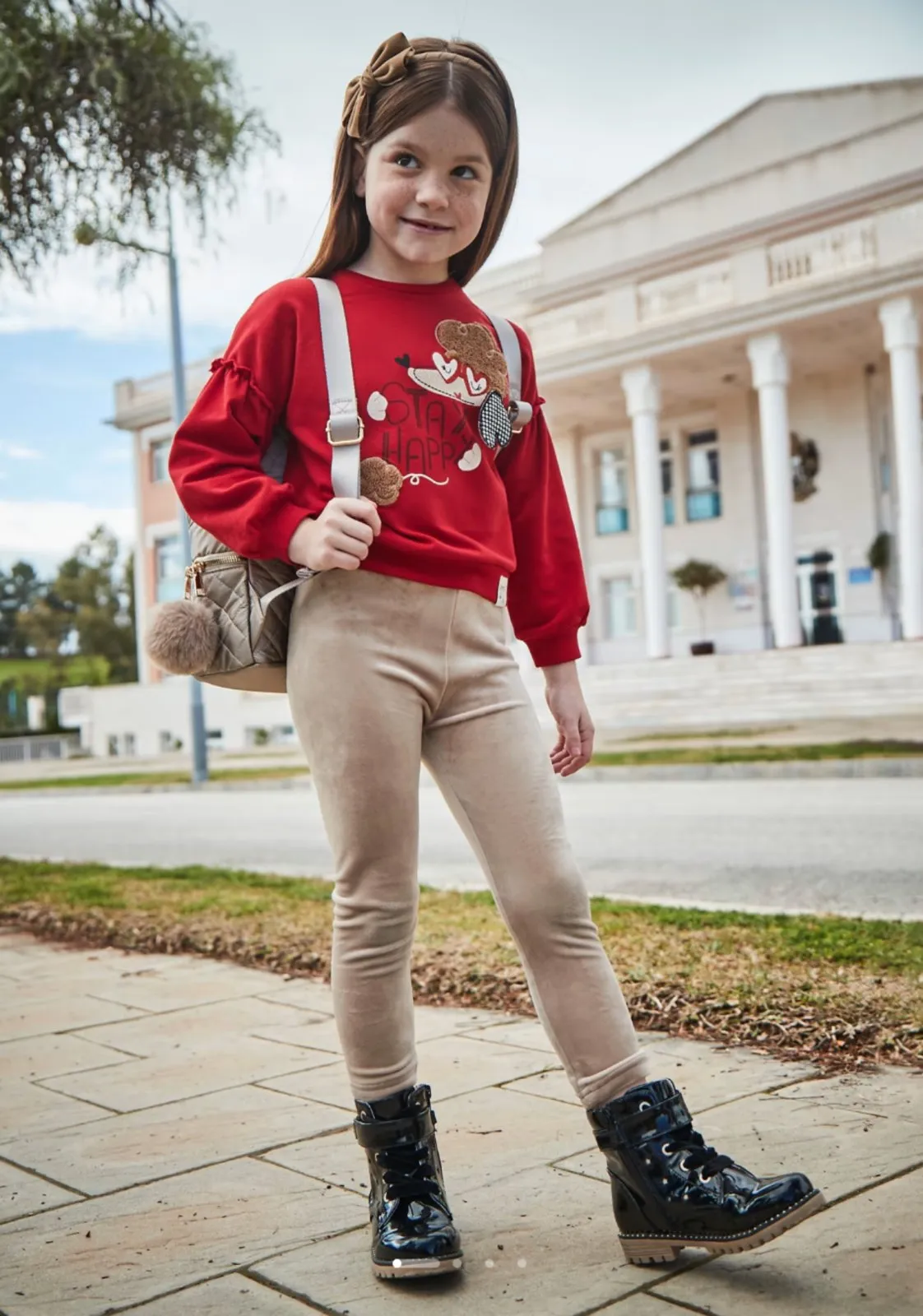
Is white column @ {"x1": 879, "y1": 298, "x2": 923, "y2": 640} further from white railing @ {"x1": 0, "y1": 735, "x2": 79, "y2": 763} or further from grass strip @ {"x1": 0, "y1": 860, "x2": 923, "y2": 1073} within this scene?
white railing @ {"x1": 0, "y1": 735, "x2": 79, "y2": 763}

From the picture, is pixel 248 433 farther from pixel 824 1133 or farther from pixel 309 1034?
pixel 309 1034

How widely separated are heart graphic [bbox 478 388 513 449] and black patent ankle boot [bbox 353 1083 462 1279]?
1.08m

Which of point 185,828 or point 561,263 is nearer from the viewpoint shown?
point 185,828

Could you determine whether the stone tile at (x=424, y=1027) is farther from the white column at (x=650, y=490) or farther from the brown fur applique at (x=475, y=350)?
the white column at (x=650, y=490)

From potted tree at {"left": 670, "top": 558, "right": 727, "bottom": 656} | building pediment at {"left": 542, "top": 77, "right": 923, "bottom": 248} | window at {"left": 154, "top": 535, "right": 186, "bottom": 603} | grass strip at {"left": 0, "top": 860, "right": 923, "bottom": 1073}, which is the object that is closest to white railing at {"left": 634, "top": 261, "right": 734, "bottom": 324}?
building pediment at {"left": 542, "top": 77, "right": 923, "bottom": 248}

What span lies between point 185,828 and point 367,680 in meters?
10.2

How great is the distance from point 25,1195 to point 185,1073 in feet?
2.80

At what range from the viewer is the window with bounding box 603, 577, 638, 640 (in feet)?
103

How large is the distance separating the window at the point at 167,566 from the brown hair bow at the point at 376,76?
36749 mm

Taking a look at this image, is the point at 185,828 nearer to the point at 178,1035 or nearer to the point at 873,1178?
the point at 178,1035

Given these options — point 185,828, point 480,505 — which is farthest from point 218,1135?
point 185,828

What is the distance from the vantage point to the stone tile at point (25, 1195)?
7.44ft

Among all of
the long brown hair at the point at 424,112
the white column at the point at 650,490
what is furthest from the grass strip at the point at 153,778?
the long brown hair at the point at 424,112

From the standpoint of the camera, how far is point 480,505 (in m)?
2.15
